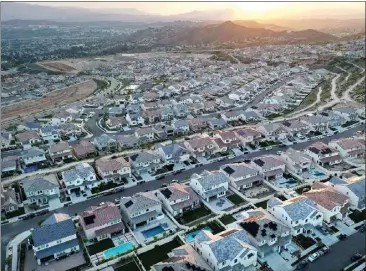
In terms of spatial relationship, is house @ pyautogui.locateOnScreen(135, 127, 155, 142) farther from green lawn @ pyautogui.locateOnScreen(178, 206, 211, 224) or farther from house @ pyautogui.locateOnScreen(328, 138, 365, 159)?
house @ pyautogui.locateOnScreen(328, 138, 365, 159)

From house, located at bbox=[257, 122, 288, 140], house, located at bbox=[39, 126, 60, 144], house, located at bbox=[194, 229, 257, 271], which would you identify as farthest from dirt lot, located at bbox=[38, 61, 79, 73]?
house, located at bbox=[194, 229, 257, 271]

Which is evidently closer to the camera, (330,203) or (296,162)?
(330,203)

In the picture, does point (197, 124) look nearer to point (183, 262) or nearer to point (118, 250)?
point (118, 250)

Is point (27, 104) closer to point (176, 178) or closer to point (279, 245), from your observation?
point (176, 178)

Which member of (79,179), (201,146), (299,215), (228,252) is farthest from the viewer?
(201,146)

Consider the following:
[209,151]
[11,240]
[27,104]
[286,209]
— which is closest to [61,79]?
[27,104]

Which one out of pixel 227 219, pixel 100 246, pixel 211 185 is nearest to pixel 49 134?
pixel 100 246
